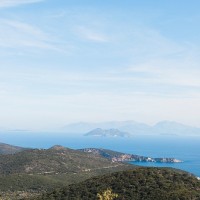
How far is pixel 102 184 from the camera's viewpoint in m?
92.2

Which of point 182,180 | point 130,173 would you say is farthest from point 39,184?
point 182,180

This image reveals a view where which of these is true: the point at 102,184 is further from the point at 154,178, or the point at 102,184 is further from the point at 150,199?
the point at 150,199

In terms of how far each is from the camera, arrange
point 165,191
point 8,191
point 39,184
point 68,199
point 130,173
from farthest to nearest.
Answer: point 39,184 → point 8,191 → point 130,173 → point 68,199 → point 165,191

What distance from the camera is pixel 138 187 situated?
85.9 m

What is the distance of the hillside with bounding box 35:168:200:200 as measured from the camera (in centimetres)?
7938

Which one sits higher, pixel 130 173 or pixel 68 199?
pixel 130 173

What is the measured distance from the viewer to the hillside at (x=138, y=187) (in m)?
79.4

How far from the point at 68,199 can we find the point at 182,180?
88.4ft

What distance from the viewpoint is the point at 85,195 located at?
87312mm

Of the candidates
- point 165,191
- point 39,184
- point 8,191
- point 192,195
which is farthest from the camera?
point 39,184

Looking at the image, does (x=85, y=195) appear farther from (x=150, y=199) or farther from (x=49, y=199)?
(x=150, y=199)

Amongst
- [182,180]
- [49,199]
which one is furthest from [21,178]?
[182,180]

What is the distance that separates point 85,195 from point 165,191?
735 inches

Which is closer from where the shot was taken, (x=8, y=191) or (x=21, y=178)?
(x=8, y=191)
